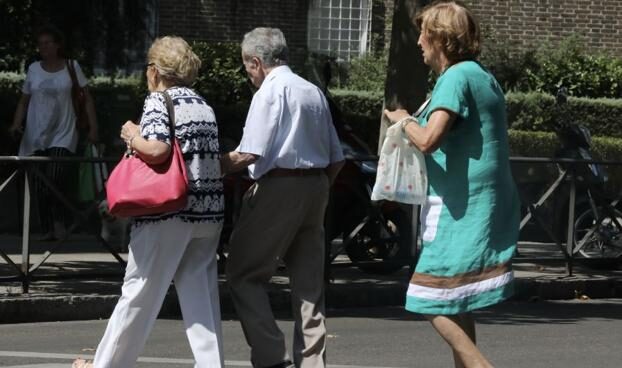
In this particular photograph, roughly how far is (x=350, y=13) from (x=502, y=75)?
2897 mm

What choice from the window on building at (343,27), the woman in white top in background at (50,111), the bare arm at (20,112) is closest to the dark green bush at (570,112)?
the window on building at (343,27)

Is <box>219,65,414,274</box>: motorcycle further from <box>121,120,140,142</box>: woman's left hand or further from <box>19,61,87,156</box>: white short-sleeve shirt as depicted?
<box>121,120,140,142</box>: woman's left hand

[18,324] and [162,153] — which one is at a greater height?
[162,153]

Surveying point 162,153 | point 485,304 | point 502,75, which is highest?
point 162,153

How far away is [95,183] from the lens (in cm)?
1048

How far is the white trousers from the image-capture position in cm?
661

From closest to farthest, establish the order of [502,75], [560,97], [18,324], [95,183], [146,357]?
1. [146,357]
2. [18,324]
3. [95,183]
4. [560,97]
5. [502,75]

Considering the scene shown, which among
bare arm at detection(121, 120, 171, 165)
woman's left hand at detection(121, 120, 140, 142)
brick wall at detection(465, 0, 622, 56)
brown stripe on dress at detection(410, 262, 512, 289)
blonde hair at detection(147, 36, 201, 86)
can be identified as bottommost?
brick wall at detection(465, 0, 622, 56)

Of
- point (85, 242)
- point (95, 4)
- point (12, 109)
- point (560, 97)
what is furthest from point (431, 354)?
point (12, 109)

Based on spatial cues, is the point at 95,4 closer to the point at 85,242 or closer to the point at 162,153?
the point at 85,242

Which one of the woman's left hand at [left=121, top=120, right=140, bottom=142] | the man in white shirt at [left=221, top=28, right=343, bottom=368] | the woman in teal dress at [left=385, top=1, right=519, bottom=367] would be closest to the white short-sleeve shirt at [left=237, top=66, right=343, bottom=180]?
the man in white shirt at [left=221, top=28, right=343, bottom=368]

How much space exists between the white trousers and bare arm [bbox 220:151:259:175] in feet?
0.94

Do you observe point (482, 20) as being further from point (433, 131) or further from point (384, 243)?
point (433, 131)

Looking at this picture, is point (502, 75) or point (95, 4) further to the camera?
point (502, 75)
